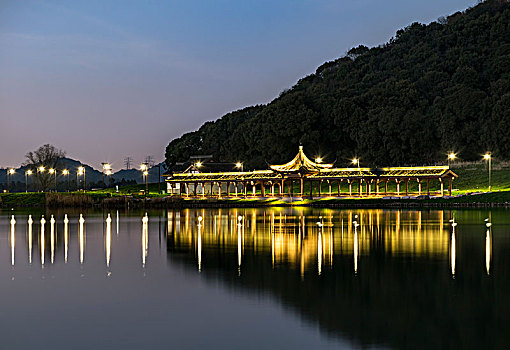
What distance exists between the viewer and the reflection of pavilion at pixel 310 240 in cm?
2953

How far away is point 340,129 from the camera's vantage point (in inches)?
5128

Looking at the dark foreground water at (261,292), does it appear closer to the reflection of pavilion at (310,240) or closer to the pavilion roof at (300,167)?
the reflection of pavilion at (310,240)

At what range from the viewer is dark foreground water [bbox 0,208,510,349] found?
1552 cm

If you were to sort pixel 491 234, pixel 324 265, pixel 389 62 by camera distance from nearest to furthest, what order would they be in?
1. pixel 324 265
2. pixel 491 234
3. pixel 389 62

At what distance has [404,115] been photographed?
118m

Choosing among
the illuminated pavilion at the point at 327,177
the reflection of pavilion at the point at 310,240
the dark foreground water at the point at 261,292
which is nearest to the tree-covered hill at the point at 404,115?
the illuminated pavilion at the point at 327,177

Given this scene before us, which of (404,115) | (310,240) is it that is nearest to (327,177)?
(404,115)

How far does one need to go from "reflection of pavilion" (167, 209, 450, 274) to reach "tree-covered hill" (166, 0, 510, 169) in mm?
65696

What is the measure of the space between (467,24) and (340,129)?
5731cm

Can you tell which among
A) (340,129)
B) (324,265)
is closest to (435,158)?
(340,129)

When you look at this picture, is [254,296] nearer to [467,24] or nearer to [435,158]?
[435,158]

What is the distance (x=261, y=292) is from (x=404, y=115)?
102m

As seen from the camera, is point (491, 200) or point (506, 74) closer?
point (491, 200)

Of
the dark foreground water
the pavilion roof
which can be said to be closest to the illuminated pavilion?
the pavilion roof
